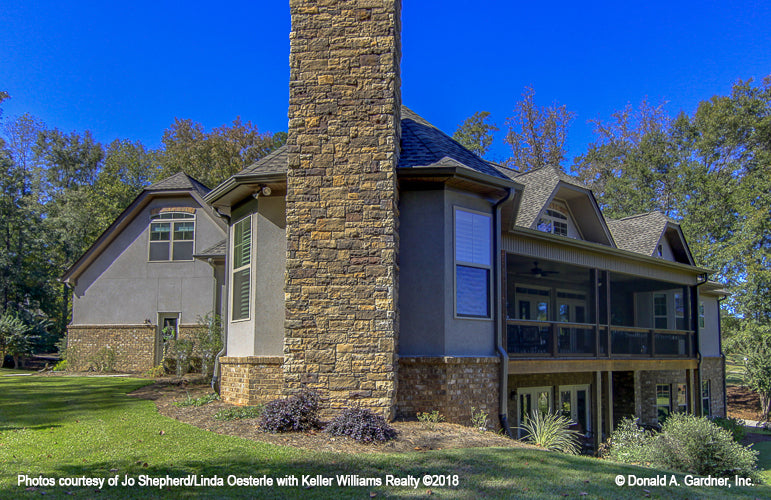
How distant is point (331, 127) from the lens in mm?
9586

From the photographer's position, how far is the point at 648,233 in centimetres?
1991

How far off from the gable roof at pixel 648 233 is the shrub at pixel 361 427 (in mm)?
14045

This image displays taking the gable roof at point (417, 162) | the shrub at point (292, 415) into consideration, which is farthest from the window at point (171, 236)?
the shrub at point (292, 415)

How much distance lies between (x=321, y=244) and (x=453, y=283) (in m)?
2.57

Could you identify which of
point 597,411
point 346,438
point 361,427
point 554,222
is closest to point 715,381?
point 597,411

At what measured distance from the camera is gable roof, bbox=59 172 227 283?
814 inches

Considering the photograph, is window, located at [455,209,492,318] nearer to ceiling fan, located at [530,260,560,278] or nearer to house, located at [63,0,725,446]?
house, located at [63,0,725,446]

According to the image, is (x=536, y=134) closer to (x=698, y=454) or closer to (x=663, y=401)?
(x=663, y=401)

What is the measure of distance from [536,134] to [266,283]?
95.9ft

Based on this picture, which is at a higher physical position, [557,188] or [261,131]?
[261,131]

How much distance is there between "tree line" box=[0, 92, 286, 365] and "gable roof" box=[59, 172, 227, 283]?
440cm

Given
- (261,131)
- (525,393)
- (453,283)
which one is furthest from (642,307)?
(261,131)

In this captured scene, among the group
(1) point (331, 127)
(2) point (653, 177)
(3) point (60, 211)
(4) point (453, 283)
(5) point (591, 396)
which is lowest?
(5) point (591, 396)

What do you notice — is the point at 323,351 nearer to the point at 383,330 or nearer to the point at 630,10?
the point at 383,330
